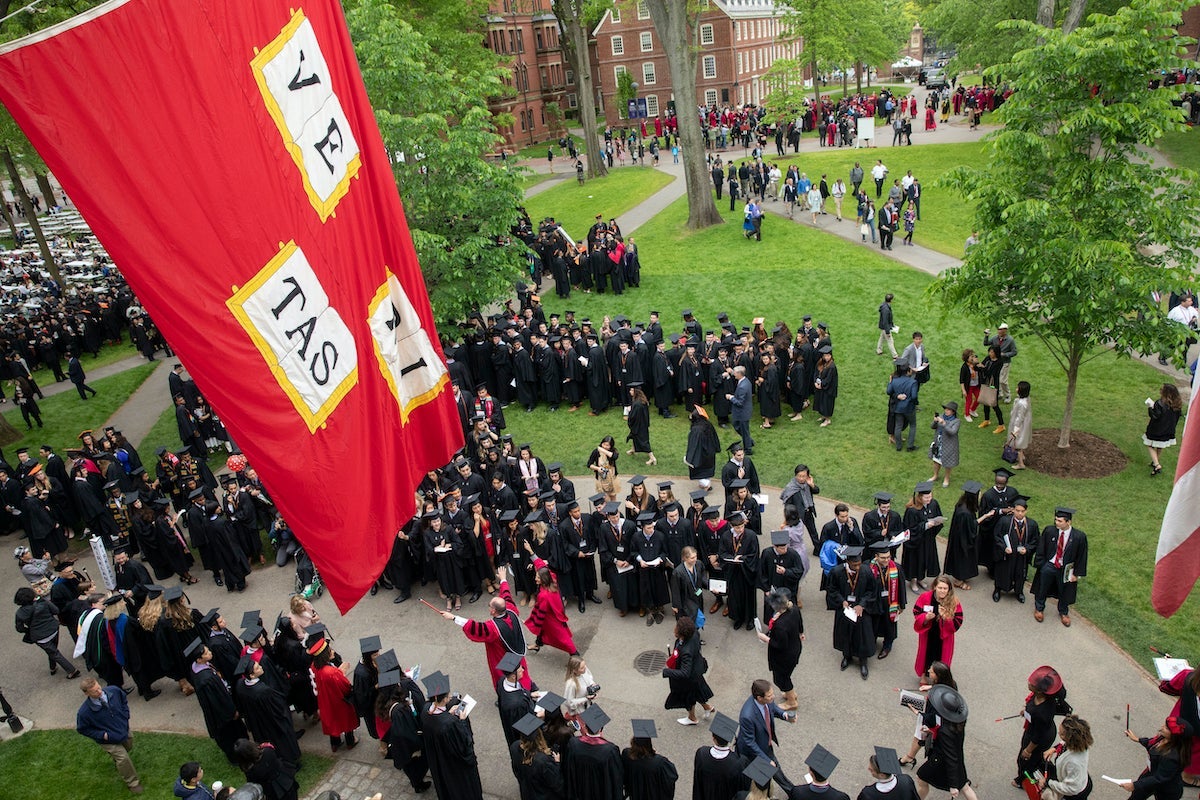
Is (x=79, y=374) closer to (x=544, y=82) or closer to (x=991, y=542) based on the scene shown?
(x=991, y=542)

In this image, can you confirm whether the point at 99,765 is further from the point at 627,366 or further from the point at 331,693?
the point at 627,366

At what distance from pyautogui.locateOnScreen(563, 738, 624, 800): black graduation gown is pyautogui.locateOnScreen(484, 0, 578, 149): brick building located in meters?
52.6

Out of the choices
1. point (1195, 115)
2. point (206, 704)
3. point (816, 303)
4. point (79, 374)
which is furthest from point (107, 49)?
point (1195, 115)

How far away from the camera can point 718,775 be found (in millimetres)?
7184

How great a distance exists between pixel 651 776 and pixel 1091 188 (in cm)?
1011

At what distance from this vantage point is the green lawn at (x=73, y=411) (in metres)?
20.4

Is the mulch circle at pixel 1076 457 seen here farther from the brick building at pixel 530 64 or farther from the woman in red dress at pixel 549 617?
the brick building at pixel 530 64

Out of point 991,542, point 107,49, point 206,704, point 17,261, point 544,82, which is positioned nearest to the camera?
point 107,49

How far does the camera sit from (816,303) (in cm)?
2167

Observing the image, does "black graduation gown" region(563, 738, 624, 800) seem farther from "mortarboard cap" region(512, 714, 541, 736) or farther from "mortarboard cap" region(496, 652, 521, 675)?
"mortarboard cap" region(496, 652, 521, 675)

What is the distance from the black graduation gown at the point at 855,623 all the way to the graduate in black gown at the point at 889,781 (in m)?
2.87

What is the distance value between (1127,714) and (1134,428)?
7.96 meters

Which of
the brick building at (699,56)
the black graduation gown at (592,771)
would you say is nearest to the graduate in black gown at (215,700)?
the black graduation gown at (592,771)

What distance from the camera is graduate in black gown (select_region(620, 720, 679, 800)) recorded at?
7188 mm
